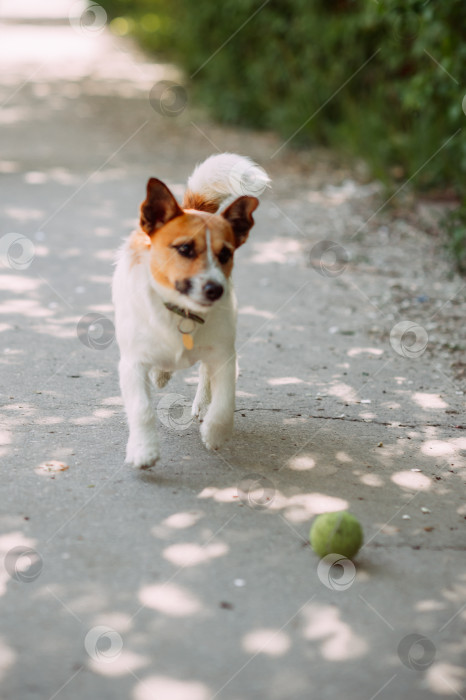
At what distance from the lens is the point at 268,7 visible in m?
13.6

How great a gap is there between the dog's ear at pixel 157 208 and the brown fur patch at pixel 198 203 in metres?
0.49

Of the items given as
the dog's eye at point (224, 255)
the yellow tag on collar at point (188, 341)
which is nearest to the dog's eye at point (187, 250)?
the dog's eye at point (224, 255)

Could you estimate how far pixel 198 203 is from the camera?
439cm

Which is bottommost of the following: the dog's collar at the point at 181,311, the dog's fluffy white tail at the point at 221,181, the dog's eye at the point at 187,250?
the dog's collar at the point at 181,311

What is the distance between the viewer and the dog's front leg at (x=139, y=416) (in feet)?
12.9

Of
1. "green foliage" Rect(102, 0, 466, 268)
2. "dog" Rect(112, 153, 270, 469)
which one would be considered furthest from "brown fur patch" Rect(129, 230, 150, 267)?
"green foliage" Rect(102, 0, 466, 268)

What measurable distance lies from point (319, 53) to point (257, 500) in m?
10.1

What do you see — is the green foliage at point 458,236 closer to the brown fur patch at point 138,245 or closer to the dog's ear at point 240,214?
the dog's ear at point 240,214

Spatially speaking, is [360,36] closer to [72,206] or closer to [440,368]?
[72,206]

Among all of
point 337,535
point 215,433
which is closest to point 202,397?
→ point 215,433

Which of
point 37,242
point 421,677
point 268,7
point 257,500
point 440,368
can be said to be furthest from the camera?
point 268,7

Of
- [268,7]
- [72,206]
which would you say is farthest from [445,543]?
[268,7]

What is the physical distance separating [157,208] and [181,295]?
0.42 m

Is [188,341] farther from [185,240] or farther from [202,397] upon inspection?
[202,397]
